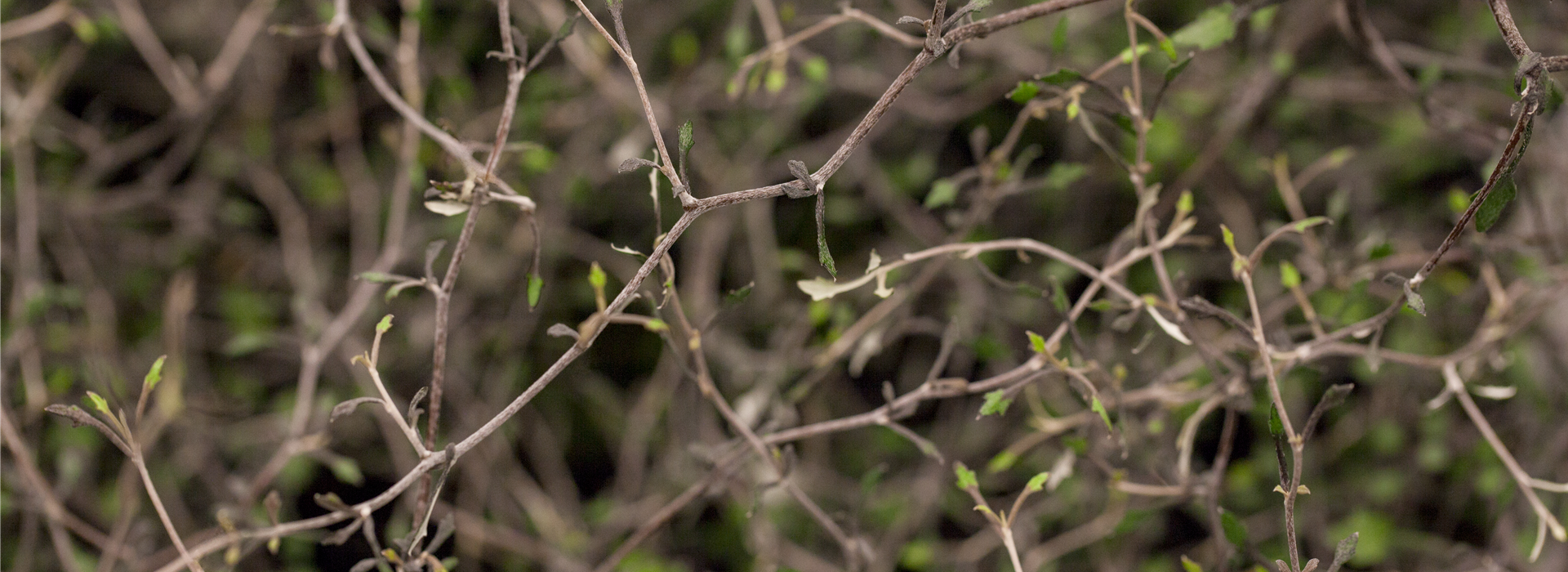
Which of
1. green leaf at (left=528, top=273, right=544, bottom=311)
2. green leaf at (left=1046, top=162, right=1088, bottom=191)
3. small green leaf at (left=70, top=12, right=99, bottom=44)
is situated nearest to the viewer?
green leaf at (left=528, top=273, right=544, bottom=311)

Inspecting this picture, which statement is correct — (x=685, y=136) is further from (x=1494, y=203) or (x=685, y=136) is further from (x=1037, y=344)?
(x=1494, y=203)

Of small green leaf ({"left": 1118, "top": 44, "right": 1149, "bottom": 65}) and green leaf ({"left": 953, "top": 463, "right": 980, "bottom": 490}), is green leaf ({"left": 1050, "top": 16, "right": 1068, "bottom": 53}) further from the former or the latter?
green leaf ({"left": 953, "top": 463, "right": 980, "bottom": 490})

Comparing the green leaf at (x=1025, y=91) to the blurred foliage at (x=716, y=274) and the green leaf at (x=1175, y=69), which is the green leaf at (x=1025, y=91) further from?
the blurred foliage at (x=716, y=274)

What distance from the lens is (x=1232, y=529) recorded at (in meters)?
0.61

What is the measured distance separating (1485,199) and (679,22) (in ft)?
2.80

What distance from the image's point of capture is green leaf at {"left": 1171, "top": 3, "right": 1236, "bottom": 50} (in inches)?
25.0

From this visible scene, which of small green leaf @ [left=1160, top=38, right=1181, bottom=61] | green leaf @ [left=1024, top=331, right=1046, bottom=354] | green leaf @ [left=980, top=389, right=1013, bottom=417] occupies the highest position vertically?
Answer: small green leaf @ [left=1160, top=38, right=1181, bottom=61]

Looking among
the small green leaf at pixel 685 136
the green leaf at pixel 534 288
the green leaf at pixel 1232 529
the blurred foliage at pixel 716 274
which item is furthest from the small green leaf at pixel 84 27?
the green leaf at pixel 1232 529

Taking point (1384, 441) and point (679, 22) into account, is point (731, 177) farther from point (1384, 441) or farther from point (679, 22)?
point (1384, 441)

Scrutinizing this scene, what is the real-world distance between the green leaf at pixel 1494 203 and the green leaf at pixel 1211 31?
0.73 ft

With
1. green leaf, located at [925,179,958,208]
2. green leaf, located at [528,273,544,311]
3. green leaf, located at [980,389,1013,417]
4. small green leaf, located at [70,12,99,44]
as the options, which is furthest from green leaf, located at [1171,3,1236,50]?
small green leaf, located at [70,12,99,44]

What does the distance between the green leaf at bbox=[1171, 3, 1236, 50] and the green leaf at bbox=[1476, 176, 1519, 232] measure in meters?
0.22

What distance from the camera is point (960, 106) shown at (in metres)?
1.01

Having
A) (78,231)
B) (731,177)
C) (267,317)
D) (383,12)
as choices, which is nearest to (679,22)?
(731,177)
